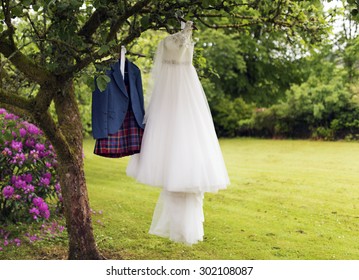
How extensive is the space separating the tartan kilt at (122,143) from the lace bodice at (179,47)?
41 cm

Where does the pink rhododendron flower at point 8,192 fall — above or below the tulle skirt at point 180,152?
below

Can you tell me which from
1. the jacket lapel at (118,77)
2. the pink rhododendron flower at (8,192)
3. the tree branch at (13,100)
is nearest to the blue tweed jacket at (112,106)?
the jacket lapel at (118,77)

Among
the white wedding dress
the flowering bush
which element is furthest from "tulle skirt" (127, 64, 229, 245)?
the flowering bush

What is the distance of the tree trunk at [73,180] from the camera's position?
289 centimetres

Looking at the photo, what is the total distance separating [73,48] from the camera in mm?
2475

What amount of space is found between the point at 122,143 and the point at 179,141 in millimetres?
339

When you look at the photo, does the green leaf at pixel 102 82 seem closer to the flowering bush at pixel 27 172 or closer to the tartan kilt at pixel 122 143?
the tartan kilt at pixel 122 143

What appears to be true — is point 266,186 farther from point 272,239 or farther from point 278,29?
point 278,29

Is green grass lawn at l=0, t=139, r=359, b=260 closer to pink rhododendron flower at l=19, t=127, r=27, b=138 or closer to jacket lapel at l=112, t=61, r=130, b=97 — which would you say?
pink rhododendron flower at l=19, t=127, r=27, b=138

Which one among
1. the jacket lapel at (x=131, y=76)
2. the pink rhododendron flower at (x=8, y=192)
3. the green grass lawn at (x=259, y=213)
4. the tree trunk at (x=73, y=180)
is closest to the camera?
the jacket lapel at (x=131, y=76)

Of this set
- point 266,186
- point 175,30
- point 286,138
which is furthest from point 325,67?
point 175,30

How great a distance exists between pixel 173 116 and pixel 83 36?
0.83 meters

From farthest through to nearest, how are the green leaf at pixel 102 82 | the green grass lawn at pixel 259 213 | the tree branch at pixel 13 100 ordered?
the green grass lawn at pixel 259 213, the tree branch at pixel 13 100, the green leaf at pixel 102 82

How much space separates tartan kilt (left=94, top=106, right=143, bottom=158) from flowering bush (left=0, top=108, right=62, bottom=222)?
1204 mm
